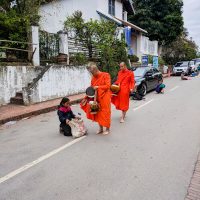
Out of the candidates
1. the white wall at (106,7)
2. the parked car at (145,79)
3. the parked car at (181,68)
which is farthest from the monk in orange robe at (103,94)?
the parked car at (181,68)

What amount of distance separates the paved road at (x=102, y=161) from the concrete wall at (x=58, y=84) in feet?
9.87

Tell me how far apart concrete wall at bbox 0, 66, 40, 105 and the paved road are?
299 centimetres

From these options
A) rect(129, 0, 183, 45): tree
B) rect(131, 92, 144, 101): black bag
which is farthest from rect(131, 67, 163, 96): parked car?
rect(129, 0, 183, 45): tree

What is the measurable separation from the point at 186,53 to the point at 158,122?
43254mm

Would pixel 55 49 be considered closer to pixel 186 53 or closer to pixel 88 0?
pixel 88 0

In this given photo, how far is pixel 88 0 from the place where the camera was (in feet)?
72.5

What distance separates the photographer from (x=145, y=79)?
1429 cm

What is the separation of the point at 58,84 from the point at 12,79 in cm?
237

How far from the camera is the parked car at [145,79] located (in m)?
13.7

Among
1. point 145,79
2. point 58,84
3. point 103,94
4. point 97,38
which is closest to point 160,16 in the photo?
point 97,38

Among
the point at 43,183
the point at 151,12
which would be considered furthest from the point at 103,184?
the point at 151,12

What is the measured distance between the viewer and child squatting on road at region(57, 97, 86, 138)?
6336mm

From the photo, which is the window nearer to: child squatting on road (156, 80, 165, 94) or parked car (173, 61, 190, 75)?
parked car (173, 61, 190, 75)

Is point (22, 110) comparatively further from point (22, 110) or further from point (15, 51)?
point (15, 51)
